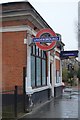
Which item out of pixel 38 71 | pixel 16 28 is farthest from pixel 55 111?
pixel 16 28

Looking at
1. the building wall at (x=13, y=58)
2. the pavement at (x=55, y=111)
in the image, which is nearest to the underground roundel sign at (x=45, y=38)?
the building wall at (x=13, y=58)

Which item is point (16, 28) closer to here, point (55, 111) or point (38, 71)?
point (38, 71)

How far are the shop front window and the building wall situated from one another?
50.9 inches

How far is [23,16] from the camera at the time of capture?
17.0 meters

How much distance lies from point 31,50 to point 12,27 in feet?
5.56

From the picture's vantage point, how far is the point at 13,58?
17.5 m

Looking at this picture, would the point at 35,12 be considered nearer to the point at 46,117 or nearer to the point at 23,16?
the point at 23,16

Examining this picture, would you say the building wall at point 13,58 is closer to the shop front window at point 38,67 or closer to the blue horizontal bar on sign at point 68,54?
the shop front window at point 38,67

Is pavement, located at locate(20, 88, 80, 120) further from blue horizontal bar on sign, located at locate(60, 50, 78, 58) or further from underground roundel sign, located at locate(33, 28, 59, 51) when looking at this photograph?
blue horizontal bar on sign, located at locate(60, 50, 78, 58)

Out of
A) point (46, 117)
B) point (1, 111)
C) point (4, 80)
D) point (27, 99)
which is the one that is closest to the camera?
point (46, 117)

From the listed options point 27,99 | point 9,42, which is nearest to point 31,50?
point 9,42

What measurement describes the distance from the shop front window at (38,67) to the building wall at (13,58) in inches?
50.9

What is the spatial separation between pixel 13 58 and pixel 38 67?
3.22m

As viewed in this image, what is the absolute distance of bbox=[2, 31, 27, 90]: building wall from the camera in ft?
56.4
